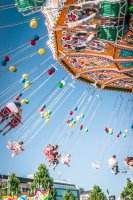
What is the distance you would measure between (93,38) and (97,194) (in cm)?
3015

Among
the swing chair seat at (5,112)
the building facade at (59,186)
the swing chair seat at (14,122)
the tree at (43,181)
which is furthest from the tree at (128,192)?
the building facade at (59,186)

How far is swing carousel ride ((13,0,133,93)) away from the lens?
8.17 metres

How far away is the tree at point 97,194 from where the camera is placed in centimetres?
3582

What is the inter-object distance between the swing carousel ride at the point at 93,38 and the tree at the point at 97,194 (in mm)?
22492

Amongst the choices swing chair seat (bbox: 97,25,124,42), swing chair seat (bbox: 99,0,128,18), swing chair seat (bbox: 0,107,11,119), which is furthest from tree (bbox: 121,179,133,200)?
swing chair seat (bbox: 99,0,128,18)

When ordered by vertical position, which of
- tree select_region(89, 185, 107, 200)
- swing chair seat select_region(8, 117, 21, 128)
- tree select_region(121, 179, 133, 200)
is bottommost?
tree select_region(89, 185, 107, 200)

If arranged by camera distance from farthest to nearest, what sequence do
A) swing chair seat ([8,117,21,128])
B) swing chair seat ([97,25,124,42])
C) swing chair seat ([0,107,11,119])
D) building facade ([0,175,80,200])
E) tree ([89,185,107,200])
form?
1. building facade ([0,175,80,200])
2. tree ([89,185,107,200])
3. swing chair seat ([8,117,21,128])
4. swing chair seat ([0,107,11,119])
5. swing chair seat ([97,25,124,42])

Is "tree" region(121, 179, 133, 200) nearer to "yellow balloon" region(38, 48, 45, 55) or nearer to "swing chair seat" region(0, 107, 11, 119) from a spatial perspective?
"swing chair seat" region(0, 107, 11, 119)

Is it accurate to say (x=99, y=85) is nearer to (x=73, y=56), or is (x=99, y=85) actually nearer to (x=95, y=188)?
(x=73, y=56)

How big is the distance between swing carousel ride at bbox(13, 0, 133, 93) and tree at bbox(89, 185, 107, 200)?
2249 centimetres

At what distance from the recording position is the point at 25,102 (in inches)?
475

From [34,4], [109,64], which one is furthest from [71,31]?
[109,64]

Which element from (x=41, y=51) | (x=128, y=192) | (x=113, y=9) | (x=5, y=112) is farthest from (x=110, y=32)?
(x=128, y=192)

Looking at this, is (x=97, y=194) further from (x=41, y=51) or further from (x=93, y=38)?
(x=93, y=38)
